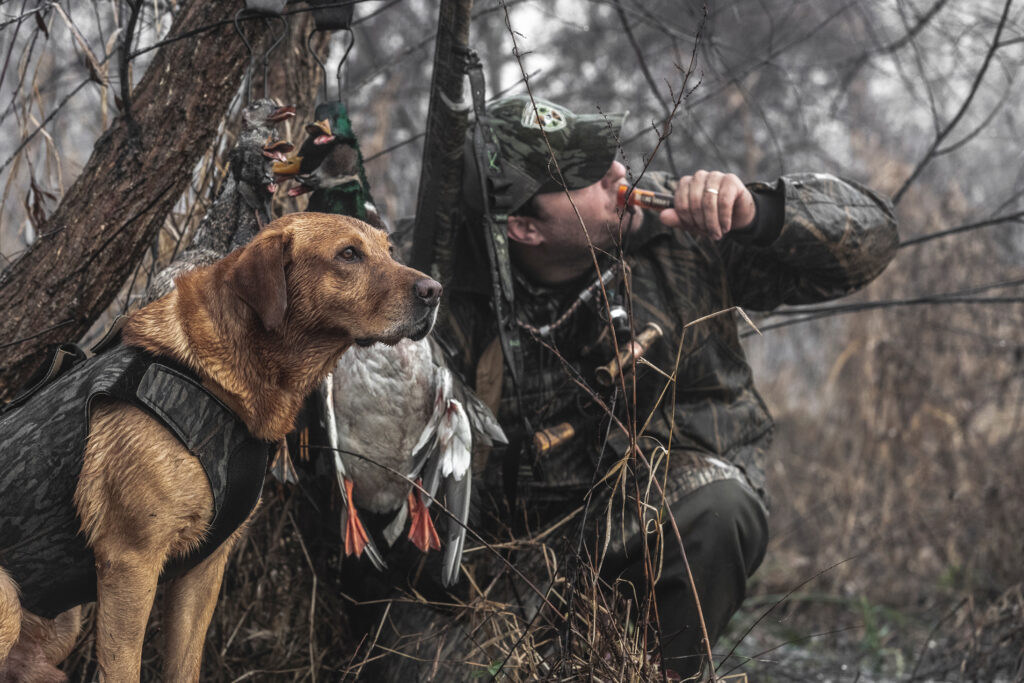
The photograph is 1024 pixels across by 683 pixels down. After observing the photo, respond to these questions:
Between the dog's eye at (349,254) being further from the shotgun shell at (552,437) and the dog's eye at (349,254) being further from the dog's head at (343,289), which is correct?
the shotgun shell at (552,437)

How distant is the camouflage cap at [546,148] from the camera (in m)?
3.07

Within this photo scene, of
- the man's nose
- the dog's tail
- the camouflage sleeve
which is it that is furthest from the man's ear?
the dog's tail

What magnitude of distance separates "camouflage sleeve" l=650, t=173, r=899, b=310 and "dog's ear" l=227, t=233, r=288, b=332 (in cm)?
178

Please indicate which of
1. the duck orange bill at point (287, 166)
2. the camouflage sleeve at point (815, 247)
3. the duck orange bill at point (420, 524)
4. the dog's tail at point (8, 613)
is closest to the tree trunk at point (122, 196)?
the duck orange bill at point (287, 166)

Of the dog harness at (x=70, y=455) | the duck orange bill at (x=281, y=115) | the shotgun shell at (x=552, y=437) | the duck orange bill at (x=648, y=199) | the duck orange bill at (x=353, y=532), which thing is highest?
the duck orange bill at (x=281, y=115)

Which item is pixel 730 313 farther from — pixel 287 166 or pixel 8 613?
pixel 8 613

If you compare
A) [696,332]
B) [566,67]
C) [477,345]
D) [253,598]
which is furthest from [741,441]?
[566,67]

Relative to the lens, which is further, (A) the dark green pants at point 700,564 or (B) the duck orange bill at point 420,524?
(A) the dark green pants at point 700,564

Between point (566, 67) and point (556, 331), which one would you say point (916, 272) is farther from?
point (566, 67)

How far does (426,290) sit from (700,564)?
1.36 meters

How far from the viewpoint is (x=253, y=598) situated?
3.34m

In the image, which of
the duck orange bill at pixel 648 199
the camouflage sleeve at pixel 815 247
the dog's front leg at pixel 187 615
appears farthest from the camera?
the camouflage sleeve at pixel 815 247

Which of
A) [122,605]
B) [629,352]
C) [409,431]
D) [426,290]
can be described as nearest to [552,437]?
[629,352]

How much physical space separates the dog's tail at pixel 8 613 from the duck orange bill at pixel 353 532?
34.8 inches
